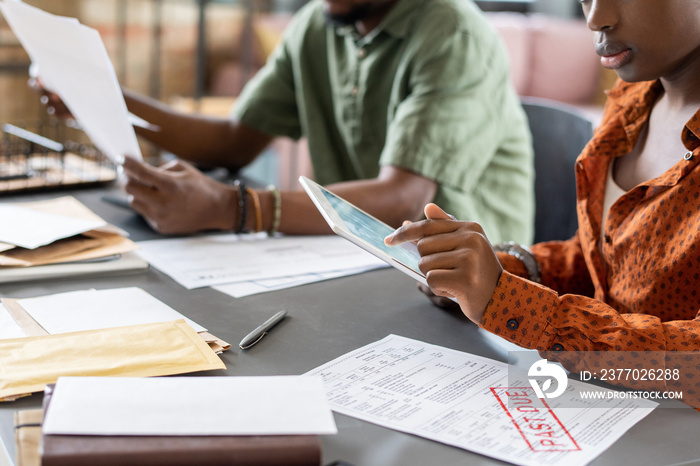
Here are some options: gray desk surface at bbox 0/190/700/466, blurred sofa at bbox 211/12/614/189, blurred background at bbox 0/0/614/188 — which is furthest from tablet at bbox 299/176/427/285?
blurred sofa at bbox 211/12/614/189

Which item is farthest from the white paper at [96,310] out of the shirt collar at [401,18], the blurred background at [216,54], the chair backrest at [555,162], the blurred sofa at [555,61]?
the blurred sofa at [555,61]

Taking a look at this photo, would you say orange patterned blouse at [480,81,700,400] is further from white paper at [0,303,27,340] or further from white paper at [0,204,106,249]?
white paper at [0,204,106,249]

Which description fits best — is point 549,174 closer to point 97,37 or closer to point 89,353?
point 97,37

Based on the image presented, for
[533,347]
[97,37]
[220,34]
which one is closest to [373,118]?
[97,37]

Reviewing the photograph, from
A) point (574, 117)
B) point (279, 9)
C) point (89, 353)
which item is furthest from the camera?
point (279, 9)

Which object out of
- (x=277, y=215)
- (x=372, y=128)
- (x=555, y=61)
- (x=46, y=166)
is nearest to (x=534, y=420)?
(x=277, y=215)

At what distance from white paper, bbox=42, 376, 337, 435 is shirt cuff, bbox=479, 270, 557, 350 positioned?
264 millimetres

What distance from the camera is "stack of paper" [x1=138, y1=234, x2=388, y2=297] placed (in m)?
1.06

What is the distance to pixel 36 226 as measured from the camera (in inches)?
44.7

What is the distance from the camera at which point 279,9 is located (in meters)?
3.69

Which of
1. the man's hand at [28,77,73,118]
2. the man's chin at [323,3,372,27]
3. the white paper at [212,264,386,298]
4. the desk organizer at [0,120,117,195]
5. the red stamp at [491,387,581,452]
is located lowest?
the desk organizer at [0,120,117,195]

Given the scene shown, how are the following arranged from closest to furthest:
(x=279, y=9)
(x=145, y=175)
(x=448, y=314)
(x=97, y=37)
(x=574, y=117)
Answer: (x=448, y=314)
(x=97, y=37)
(x=145, y=175)
(x=574, y=117)
(x=279, y=9)

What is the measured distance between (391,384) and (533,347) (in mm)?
185

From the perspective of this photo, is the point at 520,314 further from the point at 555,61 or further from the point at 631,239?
the point at 555,61
